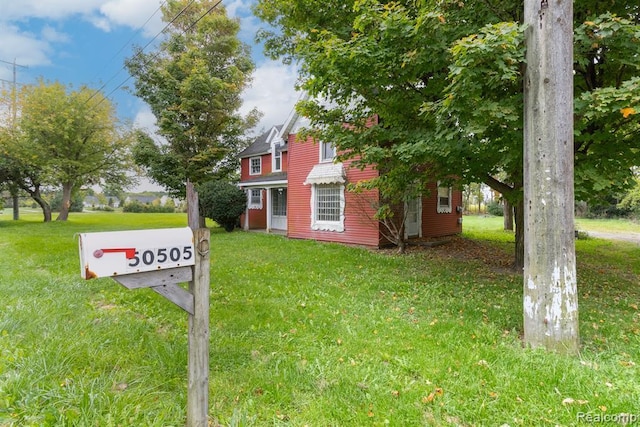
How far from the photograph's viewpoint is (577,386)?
2.60 metres

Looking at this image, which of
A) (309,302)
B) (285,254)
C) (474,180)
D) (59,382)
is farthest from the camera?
(285,254)

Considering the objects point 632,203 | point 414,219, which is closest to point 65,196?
point 414,219

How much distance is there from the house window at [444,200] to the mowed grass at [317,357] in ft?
25.5

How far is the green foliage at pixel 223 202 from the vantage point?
16.6 meters

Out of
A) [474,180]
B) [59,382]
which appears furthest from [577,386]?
[474,180]

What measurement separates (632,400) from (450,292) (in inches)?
124

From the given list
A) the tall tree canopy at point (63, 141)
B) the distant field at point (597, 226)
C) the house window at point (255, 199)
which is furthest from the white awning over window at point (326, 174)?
the tall tree canopy at point (63, 141)

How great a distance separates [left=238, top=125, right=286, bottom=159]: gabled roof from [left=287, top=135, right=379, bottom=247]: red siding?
14.8 ft

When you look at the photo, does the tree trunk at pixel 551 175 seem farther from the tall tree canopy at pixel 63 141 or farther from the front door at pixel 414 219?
the tall tree canopy at pixel 63 141

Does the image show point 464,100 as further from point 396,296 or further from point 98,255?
point 98,255

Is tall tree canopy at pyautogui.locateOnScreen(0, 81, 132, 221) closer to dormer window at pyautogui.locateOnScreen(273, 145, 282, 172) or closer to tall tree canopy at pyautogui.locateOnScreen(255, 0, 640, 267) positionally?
dormer window at pyautogui.locateOnScreen(273, 145, 282, 172)

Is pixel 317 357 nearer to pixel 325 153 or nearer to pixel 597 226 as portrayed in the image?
pixel 325 153

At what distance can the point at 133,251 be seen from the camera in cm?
188

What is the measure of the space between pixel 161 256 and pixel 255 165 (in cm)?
1807
